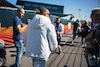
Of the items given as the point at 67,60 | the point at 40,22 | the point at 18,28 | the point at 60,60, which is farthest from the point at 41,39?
the point at 67,60

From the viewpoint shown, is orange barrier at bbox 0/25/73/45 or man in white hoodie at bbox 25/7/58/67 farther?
orange barrier at bbox 0/25/73/45

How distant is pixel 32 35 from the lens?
2.11m

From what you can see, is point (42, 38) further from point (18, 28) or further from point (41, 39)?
point (18, 28)

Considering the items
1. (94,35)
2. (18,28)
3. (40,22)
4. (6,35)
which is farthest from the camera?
(6,35)

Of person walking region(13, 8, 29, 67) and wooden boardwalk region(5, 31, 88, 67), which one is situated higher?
person walking region(13, 8, 29, 67)

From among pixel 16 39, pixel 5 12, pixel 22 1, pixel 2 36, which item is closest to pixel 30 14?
pixel 5 12

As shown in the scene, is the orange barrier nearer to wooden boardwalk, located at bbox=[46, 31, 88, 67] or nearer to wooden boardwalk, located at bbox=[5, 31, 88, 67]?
wooden boardwalk, located at bbox=[5, 31, 88, 67]

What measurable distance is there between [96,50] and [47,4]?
5764 centimetres

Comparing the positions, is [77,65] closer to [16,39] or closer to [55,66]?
[55,66]

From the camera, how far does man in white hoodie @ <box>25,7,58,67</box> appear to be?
2000 millimetres

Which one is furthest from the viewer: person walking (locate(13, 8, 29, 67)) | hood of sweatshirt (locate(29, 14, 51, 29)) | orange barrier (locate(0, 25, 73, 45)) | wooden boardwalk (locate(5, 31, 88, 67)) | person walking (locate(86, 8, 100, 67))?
orange barrier (locate(0, 25, 73, 45))

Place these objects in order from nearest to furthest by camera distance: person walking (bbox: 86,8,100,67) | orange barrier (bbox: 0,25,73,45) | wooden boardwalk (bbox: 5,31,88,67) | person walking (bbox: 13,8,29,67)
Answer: person walking (bbox: 86,8,100,67)
person walking (bbox: 13,8,29,67)
wooden boardwalk (bbox: 5,31,88,67)
orange barrier (bbox: 0,25,73,45)

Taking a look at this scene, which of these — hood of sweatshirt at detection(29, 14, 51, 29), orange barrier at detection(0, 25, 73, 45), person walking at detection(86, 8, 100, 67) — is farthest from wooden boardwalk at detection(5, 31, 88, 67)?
hood of sweatshirt at detection(29, 14, 51, 29)

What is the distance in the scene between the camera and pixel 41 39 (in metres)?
2.00
